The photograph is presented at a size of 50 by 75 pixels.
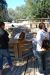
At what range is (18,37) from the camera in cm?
1038

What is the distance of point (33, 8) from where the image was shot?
52.9 metres

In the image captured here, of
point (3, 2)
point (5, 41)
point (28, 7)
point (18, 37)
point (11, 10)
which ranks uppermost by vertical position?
point (5, 41)

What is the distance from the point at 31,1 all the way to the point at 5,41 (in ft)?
154

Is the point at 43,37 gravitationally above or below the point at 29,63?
above

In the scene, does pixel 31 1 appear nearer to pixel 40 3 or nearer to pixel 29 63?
pixel 40 3

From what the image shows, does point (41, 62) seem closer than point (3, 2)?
Yes

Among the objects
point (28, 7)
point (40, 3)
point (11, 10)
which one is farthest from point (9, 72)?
point (11, 10)

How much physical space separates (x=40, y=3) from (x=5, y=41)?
4460 cm

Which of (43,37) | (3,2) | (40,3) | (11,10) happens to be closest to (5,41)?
(43,37)

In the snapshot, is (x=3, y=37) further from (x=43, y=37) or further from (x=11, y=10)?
(x=11, y=10)

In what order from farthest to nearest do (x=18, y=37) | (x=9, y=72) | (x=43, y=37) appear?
(x=18, y=37) < (x=9, y=72) < (x=43, y=37)

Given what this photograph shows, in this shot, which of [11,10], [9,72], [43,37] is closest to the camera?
[43,37]

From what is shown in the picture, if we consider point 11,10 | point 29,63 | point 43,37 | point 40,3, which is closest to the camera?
point 43,37

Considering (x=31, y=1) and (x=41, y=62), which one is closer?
(x=41, y=62)
